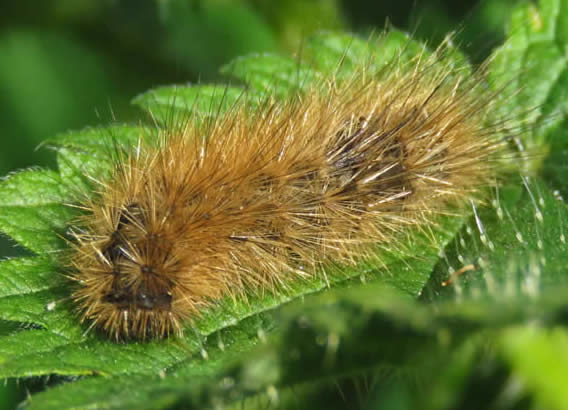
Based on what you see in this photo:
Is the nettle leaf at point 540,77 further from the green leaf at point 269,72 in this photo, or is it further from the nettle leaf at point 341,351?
the nettle leaf at point 341,351

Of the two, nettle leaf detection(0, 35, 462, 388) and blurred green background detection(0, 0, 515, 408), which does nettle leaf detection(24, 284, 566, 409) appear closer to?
nettle leaf detection(0, 35, 462, 388)

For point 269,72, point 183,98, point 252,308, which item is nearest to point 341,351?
point 252,308

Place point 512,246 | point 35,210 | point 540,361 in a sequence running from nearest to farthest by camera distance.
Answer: point 540,361 → point 512,246 → point 35,210

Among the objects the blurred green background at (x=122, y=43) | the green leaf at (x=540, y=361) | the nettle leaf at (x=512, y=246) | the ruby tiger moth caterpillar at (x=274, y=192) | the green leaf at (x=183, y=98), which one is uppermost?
the blurred green background at (x=122, y=43)

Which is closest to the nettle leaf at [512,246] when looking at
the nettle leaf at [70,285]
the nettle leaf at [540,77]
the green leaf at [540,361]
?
the nettle leaf at [70,285]

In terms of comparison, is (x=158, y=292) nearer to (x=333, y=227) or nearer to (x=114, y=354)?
(x=114, y=354)

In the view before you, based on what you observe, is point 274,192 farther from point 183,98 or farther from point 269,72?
point 269,72
